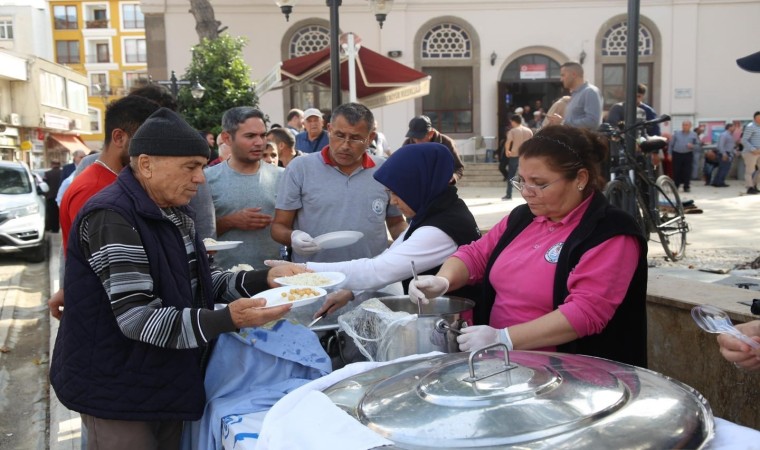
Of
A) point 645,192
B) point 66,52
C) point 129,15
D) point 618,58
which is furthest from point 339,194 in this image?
point 66,52

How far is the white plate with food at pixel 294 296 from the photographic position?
2219 millimetres

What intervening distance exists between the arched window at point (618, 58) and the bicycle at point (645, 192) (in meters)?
16.5

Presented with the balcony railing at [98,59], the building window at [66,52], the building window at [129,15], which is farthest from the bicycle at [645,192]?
the building window at [66,52]

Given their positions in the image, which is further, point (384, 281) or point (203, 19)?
point (203, 19)

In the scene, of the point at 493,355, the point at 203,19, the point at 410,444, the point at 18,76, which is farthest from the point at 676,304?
the point at 18,76

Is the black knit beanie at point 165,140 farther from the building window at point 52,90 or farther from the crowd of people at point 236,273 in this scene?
the building window at point 52,90

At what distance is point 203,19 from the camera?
17406 millimetres

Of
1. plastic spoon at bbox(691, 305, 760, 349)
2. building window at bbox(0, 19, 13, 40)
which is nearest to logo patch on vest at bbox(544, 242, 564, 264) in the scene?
plastic spoon at bbox(691, 305, 760, 349)

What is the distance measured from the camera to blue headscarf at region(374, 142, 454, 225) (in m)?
2.96

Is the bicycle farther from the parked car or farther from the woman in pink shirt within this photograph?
the parked car

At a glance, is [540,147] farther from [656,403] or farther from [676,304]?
[676,304]

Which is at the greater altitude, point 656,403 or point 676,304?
point 656,403

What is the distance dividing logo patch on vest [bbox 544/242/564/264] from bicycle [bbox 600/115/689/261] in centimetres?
419

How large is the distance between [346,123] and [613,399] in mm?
2702
